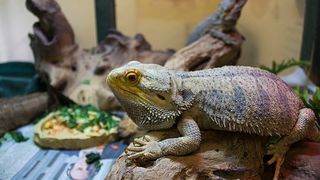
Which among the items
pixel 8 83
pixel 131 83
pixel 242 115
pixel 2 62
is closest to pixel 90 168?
pixel 131 83

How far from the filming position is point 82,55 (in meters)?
4.10

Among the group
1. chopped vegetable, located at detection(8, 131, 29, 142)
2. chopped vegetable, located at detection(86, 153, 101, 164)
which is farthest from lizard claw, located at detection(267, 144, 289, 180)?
chopped vegetable, located at detection(8, 131, 29, 142)

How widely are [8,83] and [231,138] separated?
305 cm

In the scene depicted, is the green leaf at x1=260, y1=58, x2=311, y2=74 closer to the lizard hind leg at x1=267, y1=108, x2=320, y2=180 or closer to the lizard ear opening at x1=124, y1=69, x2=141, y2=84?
the lizard hind leg at x1=267, y1=108, x2=320, y2=180

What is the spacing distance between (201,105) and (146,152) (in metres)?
0.39

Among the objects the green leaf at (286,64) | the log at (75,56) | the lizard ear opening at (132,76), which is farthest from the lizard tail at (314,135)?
the log at (75,56)

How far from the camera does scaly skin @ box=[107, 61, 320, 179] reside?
70.9 inches

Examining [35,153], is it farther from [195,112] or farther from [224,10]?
[224,10]

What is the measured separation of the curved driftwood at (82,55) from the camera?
143 inches

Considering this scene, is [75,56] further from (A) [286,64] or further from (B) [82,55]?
(A) [286,64]

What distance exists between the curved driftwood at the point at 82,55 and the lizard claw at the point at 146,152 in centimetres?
187

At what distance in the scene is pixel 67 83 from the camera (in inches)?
154

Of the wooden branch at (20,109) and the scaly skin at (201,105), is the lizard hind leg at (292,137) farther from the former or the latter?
the wooden branch at (20,109)

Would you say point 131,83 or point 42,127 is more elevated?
point 131,83
